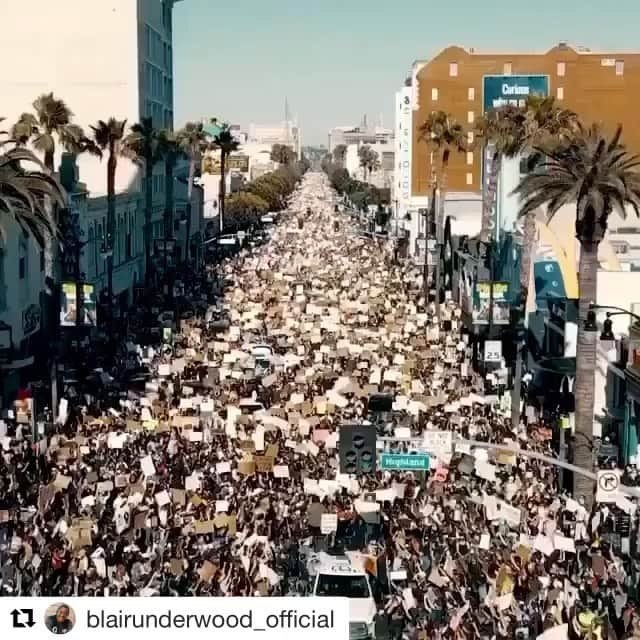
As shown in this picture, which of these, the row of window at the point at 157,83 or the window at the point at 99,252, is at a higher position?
the row of window at the point at 157,83

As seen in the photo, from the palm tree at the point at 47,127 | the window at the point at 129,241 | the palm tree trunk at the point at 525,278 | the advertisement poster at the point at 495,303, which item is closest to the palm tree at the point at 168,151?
the window at the point at 129,241

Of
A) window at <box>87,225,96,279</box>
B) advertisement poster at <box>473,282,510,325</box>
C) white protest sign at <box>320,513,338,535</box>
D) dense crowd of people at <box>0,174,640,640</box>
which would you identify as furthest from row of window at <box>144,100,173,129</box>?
white protest sign at <box>320,513,338,535</box>

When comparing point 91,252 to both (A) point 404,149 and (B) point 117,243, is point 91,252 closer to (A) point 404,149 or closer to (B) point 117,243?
(B) point 117,243

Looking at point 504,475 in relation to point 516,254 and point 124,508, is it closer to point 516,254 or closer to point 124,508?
point 124,508

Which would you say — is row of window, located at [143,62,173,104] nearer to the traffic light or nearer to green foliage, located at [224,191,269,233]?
green foliage, located at [224,191,269,233]

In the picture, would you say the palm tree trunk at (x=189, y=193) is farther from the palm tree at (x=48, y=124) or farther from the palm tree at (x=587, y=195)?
the palm tree at (x=587, y=195)

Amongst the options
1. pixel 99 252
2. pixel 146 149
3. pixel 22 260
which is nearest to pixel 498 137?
pixel 99 252
